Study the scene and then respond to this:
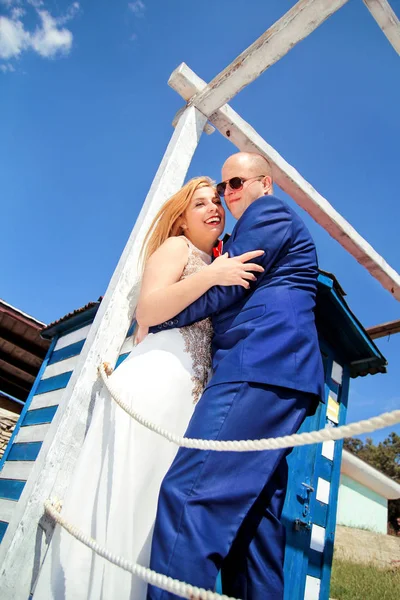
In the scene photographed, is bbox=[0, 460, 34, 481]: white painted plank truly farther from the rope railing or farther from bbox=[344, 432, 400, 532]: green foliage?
bbox=[344, 432, 400, 532]: green foliage

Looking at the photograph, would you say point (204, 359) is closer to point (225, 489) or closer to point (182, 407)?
point (182, 407)

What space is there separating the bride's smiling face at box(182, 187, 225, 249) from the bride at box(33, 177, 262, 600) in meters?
0.31

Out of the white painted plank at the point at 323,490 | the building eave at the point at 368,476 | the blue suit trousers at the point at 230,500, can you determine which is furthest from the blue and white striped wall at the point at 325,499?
the building eave at the point at 368,476

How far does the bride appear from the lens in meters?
1.43

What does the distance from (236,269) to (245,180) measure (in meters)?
0.85

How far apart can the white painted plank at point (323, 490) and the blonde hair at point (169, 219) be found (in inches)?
149

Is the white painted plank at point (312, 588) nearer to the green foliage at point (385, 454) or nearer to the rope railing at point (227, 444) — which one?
the rope railing at point (227, 444)

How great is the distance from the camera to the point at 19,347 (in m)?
7.29

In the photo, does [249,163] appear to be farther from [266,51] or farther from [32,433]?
[32,433]

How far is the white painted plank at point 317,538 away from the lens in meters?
4.42

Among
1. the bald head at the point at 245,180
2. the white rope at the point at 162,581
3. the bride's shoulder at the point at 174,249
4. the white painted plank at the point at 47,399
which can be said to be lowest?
the white rope at the point at 162,581

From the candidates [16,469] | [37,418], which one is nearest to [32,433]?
[37,418]

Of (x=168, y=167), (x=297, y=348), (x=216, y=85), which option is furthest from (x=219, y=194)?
(x=297, y=348)

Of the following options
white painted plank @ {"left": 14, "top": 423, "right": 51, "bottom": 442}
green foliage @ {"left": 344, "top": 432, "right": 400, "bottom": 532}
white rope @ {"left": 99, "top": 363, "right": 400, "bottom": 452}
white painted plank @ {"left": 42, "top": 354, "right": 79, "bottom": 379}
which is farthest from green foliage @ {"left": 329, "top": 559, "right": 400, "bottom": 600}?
green foliage @ {"left": 344, "top": 432, "right": 400, "bottom": 532}
